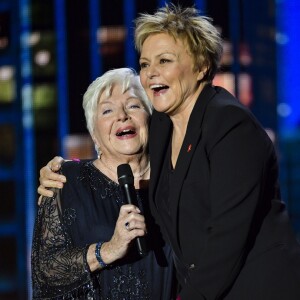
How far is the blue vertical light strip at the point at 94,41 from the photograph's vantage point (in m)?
4.95

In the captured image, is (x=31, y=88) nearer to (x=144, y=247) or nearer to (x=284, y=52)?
(x=284, y=52)

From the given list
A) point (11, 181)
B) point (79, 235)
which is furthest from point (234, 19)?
point (79, 235)

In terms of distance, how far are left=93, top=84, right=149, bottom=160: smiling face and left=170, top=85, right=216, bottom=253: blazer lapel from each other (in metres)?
0.47

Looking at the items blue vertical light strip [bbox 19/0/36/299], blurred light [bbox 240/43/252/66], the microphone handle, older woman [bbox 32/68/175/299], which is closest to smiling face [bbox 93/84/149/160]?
older woman [bbox 32/68/175/299]

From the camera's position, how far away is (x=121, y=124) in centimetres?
221

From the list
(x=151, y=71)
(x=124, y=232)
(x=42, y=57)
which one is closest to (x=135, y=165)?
(x=124, y=232)

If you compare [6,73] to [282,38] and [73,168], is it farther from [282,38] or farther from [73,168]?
[73,168]

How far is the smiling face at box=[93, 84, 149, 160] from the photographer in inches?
86.8

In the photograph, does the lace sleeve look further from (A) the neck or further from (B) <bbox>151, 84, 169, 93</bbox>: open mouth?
(B) <bbox>151, 84, 169, 93</bbox>: open mouth

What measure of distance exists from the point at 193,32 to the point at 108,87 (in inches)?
20.1

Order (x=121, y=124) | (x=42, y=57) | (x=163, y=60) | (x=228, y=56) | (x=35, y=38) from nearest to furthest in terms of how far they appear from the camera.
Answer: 1. (x=163, y=60)
2. (x=121, y=124)
3. (x=228, y=56)
4. (x=35, y=38)
5. (x=42, y=57)

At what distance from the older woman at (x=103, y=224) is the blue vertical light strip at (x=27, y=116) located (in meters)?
2.83

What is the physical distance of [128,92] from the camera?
7.41 feet

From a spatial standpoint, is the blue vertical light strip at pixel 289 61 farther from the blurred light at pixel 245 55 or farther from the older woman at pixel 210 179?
the older woman at pixel 210 179
